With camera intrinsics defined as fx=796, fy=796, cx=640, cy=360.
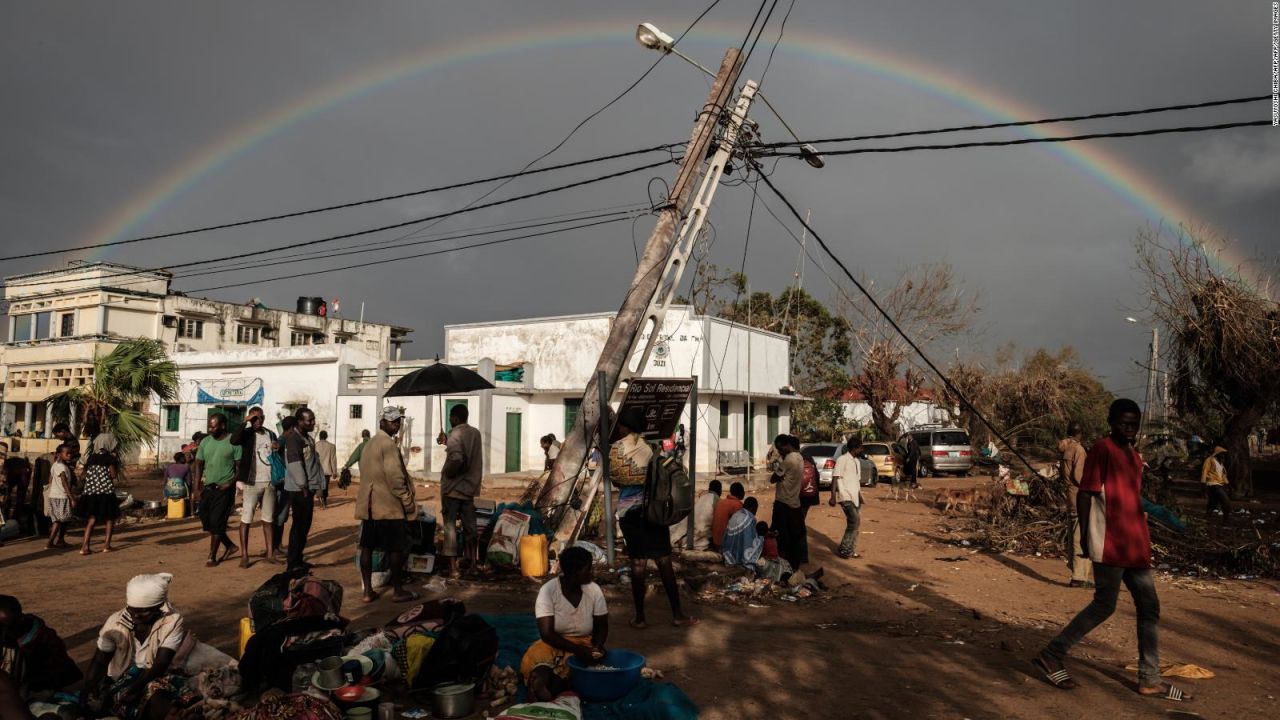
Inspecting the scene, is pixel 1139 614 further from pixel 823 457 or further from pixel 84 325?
pixel 84 325

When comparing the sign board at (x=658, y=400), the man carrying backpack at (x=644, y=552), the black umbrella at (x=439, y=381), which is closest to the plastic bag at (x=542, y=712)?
the man carrying backpack at (x=644, y=552)

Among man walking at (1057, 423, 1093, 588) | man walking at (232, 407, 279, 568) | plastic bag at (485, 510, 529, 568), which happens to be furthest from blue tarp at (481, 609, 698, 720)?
man walking at (1057, 423, 1093, 588)

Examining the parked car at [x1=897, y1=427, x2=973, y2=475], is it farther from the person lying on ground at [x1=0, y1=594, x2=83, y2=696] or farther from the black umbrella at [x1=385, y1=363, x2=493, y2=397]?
the person lying on ground at [x1=0, y1=594, x2=83, y2=696]

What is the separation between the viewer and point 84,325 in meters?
40.0

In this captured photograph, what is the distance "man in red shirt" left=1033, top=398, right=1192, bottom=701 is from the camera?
5.21 metres

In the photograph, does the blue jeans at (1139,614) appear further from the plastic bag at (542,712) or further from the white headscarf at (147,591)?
the white headscarf at (147,591)

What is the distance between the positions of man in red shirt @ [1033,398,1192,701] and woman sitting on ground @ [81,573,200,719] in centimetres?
562

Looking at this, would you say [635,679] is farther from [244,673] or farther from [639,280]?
[639,280]

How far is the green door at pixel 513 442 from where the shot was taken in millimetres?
27797

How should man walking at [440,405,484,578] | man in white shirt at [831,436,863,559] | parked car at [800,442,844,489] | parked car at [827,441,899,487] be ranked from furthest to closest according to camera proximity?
parked car at [827,441,899,487]
parked car at [800,442,844,489]
man in white shirt at [831,436,863,559]
man walking at [440,405,484,578]

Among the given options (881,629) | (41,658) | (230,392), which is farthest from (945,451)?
(41,658)

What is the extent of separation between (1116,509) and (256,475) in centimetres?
905

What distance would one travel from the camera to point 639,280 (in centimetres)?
994

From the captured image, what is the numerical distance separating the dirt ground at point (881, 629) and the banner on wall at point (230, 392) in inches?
Result: 815
